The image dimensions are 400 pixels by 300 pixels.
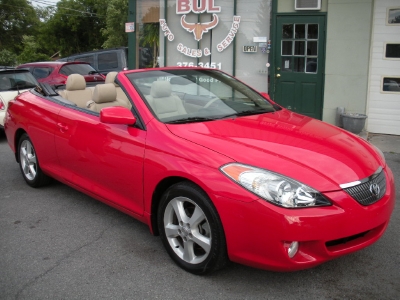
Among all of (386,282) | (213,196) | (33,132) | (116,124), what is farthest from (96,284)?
(33,132)

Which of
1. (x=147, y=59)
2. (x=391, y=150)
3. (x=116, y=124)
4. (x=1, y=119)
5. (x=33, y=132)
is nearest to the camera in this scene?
(x=116, y=124)

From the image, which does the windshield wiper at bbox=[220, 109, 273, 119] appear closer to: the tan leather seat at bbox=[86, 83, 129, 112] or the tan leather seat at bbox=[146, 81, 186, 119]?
the tan leather seat at bbox=[146, 81, 186, 119]

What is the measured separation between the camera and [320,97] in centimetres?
980

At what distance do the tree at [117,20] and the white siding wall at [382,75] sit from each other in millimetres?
28545

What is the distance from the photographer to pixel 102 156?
437 centimetres

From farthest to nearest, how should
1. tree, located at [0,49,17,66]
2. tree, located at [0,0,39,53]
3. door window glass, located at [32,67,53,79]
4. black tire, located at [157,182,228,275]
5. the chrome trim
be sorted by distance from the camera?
tree, located at [0,0,39,53]
tree, located at [0,49,17,66]
door window glass, located at [32,67,53,79]
black tire, located at [157,182,228,275]
the chrome trim

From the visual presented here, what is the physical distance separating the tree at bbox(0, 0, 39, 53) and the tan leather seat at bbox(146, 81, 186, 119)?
48.2 m

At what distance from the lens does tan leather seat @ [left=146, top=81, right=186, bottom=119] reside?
165 inches

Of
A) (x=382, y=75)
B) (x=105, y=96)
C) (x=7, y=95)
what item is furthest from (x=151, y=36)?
(x=105, y=96)

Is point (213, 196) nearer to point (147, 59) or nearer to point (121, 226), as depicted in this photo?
point (121, 226)

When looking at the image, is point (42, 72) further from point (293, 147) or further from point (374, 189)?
point (374, 189)

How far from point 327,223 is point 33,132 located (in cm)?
375

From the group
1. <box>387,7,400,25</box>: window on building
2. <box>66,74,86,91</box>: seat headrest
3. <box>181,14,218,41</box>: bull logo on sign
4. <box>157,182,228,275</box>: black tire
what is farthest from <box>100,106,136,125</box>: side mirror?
<box>181,14,218,41</box>: bull logo on sign

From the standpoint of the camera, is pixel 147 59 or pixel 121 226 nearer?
pixel 121 226
